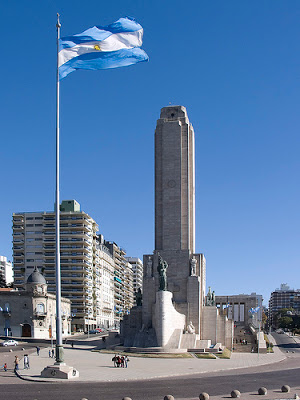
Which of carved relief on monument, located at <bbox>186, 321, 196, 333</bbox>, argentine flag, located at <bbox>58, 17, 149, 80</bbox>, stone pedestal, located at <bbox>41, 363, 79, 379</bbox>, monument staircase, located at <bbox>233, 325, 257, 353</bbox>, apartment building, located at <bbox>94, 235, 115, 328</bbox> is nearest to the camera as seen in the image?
argentine flag, located at <bbox>58, 17, 149, 80</bbox>

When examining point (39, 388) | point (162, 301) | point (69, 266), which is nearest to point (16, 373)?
point (39, 388)

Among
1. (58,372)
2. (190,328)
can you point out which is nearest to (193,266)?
(190,328)

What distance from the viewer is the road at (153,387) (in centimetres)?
2973

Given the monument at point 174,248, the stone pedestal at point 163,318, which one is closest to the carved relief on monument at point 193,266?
the monument at point 174,248

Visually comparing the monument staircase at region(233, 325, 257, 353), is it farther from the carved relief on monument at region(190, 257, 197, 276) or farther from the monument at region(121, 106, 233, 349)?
the carved relief on monument at region(190, 257, 197, 276)

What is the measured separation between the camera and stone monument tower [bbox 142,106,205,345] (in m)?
75.4

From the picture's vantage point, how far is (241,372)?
44969 millimetres

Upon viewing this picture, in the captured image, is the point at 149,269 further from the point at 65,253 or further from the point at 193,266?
the point at 65,253

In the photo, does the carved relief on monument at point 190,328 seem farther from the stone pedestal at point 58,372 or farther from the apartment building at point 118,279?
the apartment building at point 118,279

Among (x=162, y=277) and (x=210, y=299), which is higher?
(x=162, y=277)

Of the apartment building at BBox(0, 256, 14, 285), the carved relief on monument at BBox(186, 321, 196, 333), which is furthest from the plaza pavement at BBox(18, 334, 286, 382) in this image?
the apartment building at BBox(0, 256, 14, 285)

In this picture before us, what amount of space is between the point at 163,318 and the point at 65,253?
196ft

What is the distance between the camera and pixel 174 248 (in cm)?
7844

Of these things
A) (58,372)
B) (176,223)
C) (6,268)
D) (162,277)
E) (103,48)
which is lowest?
(58,372)
